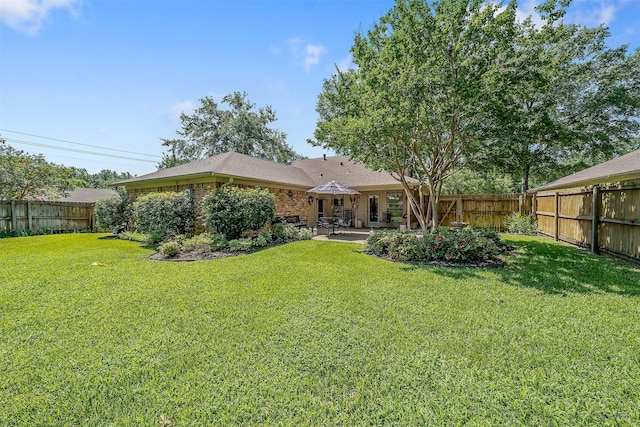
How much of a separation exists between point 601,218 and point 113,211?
63.9 feet

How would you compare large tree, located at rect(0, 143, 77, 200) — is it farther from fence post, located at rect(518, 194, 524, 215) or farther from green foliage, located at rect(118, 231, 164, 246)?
fence post, located at rect(518, 194, 524, 215)

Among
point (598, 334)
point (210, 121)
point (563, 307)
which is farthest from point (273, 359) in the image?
point (210, 121)

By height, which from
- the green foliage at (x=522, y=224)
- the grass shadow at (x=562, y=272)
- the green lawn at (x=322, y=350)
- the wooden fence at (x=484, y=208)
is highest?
the wooden fence at (x=484, y=208)

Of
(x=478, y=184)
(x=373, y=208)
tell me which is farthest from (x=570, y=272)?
(x=478, y=184)

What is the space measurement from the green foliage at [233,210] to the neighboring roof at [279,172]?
1251 mm

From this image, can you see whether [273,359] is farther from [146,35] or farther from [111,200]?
[111,200]

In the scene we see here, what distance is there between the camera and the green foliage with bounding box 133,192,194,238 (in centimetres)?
1066

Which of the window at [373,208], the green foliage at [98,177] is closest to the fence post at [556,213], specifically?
the window at [373,208]

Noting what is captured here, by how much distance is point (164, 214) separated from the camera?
10664 millimetres

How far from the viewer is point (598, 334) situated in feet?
10.9

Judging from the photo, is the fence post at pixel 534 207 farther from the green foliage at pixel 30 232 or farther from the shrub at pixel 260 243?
the green foliage at pixel 30 232

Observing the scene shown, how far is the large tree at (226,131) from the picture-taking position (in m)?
26.0

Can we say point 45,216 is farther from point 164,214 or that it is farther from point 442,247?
point 442,247

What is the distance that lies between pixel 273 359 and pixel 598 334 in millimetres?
3883
